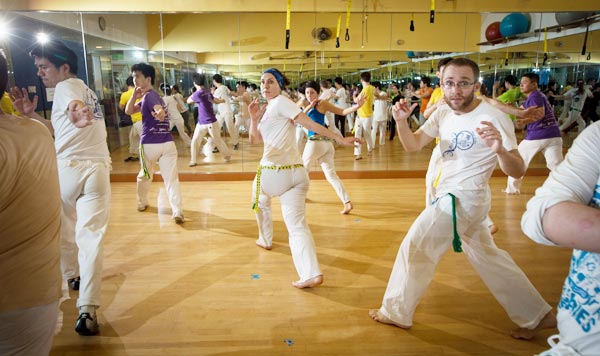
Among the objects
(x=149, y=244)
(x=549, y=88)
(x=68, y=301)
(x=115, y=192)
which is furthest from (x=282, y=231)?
(x=549, y=88)

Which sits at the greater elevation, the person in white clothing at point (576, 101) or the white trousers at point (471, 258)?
the person in white clothing at point (576, 101)

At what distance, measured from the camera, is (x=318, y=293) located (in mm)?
3266

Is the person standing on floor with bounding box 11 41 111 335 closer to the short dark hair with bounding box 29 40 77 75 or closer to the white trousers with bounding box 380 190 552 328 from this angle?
the short dark hair with bounding box 29 40 77 75

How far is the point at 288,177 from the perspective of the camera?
10.9 feet

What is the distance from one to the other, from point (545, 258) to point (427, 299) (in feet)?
4.77

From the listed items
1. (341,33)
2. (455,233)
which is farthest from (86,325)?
(341,33)

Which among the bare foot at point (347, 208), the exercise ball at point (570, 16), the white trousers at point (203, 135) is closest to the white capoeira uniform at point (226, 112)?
the white trousers at point (203, 135)

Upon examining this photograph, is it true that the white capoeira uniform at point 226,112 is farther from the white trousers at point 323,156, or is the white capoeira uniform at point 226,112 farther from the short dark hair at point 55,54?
the short dark hair at point 55,54

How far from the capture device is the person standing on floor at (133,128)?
738 centimetres

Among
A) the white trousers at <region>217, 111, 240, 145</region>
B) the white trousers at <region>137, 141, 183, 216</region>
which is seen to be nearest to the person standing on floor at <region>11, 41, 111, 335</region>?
the white trousers at <region>137, 141, 183, 216</region>

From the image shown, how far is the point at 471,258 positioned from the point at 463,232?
0.71 ft

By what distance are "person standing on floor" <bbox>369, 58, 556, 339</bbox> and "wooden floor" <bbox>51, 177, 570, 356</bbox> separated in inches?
8.9

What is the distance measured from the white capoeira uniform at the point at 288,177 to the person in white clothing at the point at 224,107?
14.6 ft

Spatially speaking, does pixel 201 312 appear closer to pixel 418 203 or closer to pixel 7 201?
pixel 7 201
